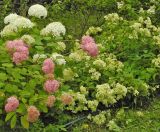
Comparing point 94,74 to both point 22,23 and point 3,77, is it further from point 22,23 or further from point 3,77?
point 3,77

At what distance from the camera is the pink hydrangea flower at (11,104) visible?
16.4 feet

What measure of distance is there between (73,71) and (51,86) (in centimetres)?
102

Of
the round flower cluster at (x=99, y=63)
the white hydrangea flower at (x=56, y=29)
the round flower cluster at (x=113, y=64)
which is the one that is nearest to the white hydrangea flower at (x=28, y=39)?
the white hydrangea flower at (x=56, y=29)

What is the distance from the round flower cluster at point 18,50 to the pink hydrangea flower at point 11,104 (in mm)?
399

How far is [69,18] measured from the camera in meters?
8.98

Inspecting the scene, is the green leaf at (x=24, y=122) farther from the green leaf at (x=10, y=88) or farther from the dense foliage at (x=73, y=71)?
the green leaf at (x=10, y=88)

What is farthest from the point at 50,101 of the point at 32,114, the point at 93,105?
the point at 93,105

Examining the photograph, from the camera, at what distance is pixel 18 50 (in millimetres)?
5270

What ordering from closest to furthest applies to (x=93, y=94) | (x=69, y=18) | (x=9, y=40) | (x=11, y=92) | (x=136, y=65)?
1. (x=11, y=92)
2. (x=9, y=40)
3. (x=93, y=94)
4. (x=136, y=65)
5. (x=69, y=18)

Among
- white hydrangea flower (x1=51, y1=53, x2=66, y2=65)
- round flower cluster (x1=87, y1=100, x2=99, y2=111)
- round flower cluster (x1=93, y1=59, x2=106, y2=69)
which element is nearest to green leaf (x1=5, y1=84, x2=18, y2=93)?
white hydrangea flower (x1=51, y1=53, x2=66, y2=65)

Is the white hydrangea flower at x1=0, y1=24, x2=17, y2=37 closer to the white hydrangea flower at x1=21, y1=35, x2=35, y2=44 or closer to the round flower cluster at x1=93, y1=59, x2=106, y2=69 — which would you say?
the white hydrangea flower at x1=21, y1=35, x2=35, y2=44

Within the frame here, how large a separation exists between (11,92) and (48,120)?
732 millimetres

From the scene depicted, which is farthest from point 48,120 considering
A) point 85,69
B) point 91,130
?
point 85,69

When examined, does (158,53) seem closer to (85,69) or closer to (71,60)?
(85,69)
